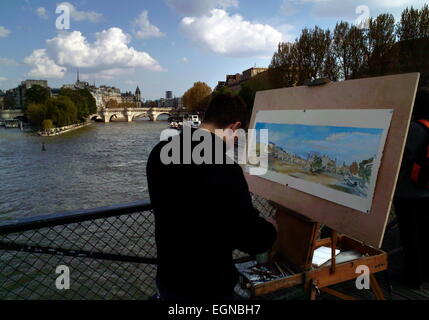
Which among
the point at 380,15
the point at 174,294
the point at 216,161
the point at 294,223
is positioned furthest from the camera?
the point at 380,15

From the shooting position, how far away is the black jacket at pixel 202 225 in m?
1.55

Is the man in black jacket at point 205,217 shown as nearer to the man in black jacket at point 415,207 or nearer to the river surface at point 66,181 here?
the man in black jacket at point 415,207

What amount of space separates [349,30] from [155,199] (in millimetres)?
35489

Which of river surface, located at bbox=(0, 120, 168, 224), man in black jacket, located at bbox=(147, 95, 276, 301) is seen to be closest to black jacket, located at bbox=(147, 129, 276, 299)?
man in black jacket, located at bbox=(147, 95, 276, 301)

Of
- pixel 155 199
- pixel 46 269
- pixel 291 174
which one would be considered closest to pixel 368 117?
pixel 291 174

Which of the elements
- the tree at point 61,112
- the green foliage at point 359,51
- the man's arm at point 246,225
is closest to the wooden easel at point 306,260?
the man's arm at point 246,225

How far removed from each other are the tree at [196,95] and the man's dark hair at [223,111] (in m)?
98.4

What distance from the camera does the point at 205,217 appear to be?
1.59 metres

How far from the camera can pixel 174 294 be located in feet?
6.11

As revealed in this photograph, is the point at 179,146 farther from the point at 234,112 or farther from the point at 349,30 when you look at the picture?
the point at 349,30

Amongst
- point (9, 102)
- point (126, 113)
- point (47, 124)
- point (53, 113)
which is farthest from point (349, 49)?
point (9, 102)

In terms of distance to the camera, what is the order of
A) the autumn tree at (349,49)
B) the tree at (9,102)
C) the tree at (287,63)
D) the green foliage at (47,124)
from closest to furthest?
1. the autumn tree at (349,49)
2. the tree at (287,63)
3. the green foliage at (47,124)
4. the tree at (9,102)

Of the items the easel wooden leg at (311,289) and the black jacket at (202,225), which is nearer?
the black jacket at (202,225)

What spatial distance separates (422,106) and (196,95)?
102604 millimetres
